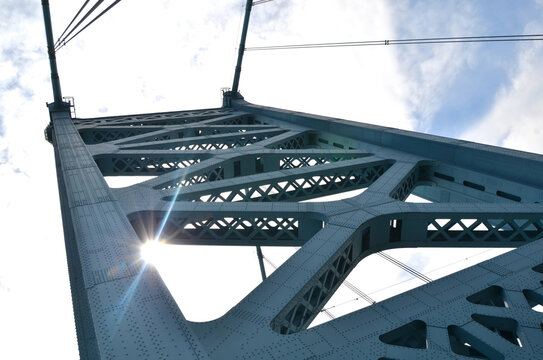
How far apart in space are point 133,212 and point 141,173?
327 inches

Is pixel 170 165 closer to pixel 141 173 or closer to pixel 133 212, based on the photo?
pixel 141 173

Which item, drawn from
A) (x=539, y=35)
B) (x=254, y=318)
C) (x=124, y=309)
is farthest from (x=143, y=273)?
(x=539, y=35)

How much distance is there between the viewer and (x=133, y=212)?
31.3ft

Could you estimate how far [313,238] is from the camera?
7938 millimetres

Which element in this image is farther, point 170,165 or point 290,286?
point 170,165

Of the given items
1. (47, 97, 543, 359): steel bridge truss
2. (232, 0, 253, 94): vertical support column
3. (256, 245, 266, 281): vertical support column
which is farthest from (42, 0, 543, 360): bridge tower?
(232, 0, 253, 94): vertical support column

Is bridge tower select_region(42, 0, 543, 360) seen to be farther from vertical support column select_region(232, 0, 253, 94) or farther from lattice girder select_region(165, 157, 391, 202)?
vertical support column select_region(232, 0, 253, 94)

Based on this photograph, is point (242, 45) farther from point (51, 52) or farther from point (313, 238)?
point (313, 238)

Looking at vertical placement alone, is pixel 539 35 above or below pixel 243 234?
above

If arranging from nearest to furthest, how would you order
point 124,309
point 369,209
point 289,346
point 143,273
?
point 124,309 → point 289,346 → point 143,273 → point 369,209

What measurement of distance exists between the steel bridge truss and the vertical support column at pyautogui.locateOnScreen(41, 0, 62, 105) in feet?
34.8

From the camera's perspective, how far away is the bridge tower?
15.6 ft

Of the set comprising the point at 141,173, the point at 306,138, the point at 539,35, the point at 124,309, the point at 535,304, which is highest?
the point at 539,35

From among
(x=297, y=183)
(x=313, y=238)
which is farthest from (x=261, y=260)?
(x=313, y=238)
